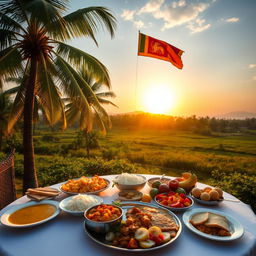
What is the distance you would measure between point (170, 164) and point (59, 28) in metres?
21.6

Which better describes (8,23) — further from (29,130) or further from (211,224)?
(211,224)

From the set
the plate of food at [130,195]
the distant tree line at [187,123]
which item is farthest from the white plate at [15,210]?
the distant tree line at [187,123]

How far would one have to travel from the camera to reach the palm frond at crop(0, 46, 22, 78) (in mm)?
4924

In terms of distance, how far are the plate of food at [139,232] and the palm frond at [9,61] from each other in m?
5.07

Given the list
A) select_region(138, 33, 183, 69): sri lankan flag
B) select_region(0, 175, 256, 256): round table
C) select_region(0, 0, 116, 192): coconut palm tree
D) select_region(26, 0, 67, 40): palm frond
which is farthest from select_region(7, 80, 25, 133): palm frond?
select_region(0, 175, 256, 256): round table

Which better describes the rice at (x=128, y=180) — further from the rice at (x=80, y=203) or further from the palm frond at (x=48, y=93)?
the palm frond at (x=48, y=93)

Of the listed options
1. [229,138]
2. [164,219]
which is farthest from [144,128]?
[164,219]

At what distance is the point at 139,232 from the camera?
144cm

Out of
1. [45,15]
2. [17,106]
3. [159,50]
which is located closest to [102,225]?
[45,15]

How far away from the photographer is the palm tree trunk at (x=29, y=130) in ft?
16.5

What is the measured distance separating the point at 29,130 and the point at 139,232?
15.8 ft

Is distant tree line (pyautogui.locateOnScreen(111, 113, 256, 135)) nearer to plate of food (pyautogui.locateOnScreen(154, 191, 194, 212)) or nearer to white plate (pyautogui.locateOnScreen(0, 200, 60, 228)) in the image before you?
plate of food (pyautogui.locateOnScreen(154, 191, 194, 212))

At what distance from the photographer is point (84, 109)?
202 inches

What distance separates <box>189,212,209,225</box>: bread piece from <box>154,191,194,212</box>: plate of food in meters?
0.13
